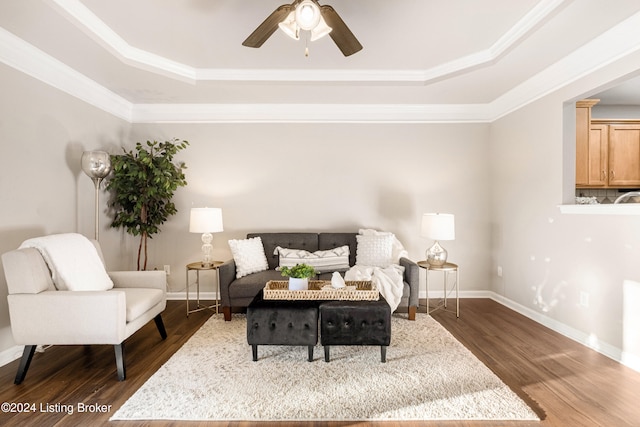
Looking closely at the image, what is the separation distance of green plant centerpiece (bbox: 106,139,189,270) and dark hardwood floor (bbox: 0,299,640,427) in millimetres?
1301

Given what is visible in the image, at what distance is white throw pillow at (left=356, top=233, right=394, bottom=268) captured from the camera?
157 inches

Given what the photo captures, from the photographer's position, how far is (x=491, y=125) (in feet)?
15.1

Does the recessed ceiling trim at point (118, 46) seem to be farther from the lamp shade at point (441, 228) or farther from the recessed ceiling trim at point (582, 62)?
the recessed ceiling trim at point (582, 62)

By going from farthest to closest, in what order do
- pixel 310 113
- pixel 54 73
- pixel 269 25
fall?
1. pixel 310 113
2. pixel 54 73
3. pixel 269 25

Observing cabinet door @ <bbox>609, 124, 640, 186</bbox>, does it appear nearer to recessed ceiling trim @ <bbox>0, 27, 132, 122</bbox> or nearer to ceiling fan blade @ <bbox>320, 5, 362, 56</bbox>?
ceiling fan blade @ <bbox>320, 5, 362, 56</bbox>

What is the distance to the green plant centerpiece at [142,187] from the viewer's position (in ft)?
12.6

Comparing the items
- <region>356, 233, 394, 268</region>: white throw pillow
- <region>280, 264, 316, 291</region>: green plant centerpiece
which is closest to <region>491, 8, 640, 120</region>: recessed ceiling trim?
<region>356, 233, 394, 268</region>: white throw pillow

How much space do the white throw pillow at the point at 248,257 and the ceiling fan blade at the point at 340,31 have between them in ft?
Result: 8.01

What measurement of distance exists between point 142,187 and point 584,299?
4728 mm

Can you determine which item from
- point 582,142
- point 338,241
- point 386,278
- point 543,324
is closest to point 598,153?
point 582,142

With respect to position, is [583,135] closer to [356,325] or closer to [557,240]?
[557,240]

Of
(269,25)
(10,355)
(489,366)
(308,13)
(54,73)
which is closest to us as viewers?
(308,13)

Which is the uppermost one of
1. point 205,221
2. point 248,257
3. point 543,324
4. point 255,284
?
point 205,221

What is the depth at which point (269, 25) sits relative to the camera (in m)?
2.13
